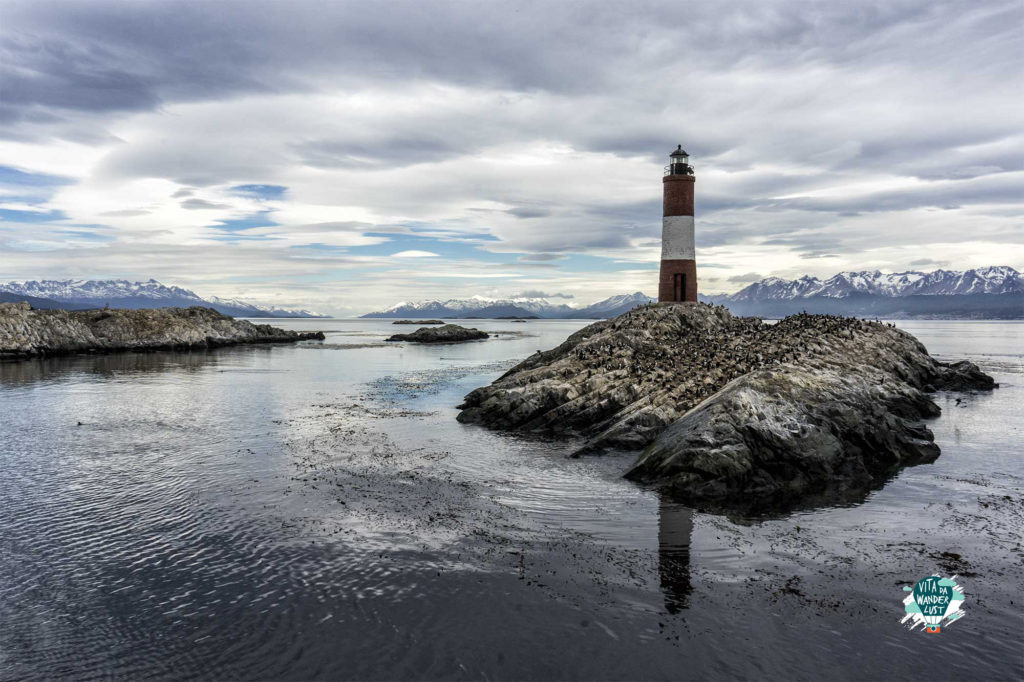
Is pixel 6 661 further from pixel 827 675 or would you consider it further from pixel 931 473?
pixel 931 473

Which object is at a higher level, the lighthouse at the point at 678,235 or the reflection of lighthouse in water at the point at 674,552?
the lighthouse at the point at 678,235

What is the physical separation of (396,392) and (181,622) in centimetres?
3558

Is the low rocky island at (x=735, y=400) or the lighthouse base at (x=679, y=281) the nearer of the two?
the low rocky island at (x=735, y=400)

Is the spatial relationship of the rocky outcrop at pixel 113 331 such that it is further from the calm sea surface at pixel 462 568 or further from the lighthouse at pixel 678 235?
the lighthouse at pixel 678 235

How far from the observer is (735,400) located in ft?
73.8

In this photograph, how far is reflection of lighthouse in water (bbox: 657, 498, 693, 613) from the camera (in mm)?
13042

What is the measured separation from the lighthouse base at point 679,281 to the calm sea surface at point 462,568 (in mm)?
28868

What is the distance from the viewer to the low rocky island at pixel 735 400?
69.9 ft

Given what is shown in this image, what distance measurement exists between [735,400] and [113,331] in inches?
4084

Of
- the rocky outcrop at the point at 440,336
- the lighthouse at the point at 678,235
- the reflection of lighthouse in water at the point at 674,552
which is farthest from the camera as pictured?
the rocky outcrop at the point at 440,336

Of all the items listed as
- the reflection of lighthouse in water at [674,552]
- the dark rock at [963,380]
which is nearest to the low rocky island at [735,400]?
the dark rock at [963,380]

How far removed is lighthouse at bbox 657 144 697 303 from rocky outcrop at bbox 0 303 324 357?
83991 millimetres

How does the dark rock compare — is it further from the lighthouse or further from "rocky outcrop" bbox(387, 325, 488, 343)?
"rocky outcrop" bbox(387, 325, 488, 343)

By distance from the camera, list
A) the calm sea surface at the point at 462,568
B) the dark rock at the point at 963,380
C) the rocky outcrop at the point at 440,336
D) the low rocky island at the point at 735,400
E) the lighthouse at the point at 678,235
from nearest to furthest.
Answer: the calm sea surface at the point at 462,568 < the low rocky island at the point at 735,400 < the dark rock at the point at 963,380 < the lighthouse at the point at 678,235 < the rocky outcrop at the point at 440,336
